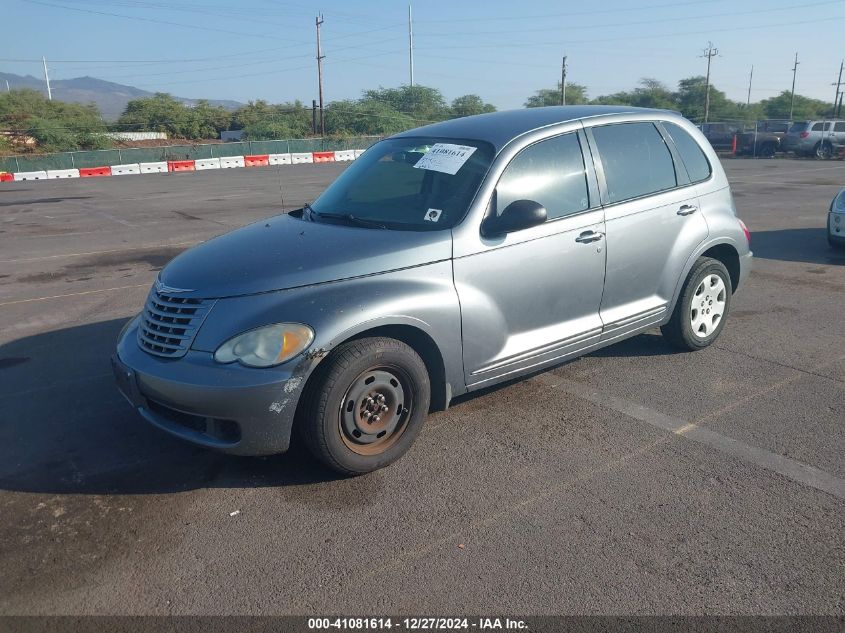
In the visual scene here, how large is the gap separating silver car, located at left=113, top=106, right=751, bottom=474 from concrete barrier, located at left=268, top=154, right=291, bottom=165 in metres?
36.2

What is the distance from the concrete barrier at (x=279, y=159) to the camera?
39750 mm

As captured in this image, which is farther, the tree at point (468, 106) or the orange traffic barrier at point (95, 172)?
the tree at point (468, 106)

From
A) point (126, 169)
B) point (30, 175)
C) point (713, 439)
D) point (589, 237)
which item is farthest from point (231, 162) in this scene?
point (713, 439)

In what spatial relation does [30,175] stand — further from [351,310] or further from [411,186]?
[351,310]

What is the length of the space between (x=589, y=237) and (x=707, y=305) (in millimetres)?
1602

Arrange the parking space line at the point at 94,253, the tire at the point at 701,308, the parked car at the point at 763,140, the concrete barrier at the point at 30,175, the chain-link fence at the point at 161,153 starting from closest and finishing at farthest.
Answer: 1. the tire at the point at 701,308
2. the parking space line at the point at 94,253
3. the concrete barrier at the point at 30,175
4. the chain-link fence at the point at 161,153
5. the parked car at the point at 763,140

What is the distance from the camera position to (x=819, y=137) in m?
31.3

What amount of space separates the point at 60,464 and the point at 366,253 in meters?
2.11

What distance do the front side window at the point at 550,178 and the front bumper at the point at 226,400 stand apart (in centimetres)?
171

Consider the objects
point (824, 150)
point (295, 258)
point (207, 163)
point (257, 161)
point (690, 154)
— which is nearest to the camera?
point (295, 258)

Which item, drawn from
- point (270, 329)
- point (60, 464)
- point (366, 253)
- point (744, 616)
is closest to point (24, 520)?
point (60, 464)

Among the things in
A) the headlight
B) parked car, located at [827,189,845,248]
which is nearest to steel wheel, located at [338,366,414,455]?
the headlight

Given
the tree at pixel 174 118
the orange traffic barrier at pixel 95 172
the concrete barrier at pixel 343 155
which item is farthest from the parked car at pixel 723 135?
the tree at pixel 174 118

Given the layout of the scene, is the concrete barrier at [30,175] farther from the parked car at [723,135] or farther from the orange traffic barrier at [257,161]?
the parked car at [723,135]
